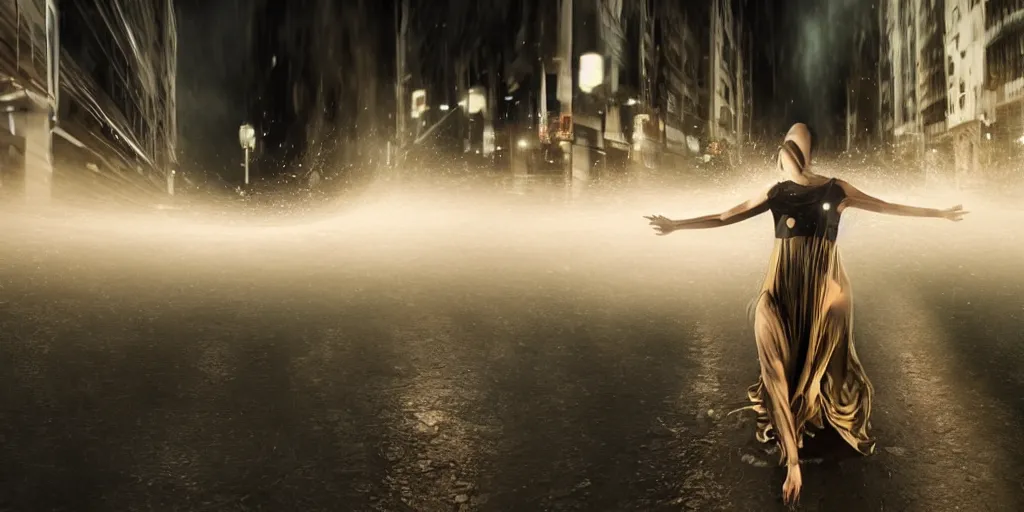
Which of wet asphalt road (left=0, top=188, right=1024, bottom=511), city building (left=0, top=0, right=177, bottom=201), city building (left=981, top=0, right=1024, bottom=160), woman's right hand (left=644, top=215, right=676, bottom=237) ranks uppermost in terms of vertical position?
city building (left=981, top=0, right=1024, bottom=160)

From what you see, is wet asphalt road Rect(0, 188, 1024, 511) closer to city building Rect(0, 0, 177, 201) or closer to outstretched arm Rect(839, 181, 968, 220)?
outstretched arm Rect(839, 181, 968, 220)

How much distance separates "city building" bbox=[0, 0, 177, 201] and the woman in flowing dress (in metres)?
12.2

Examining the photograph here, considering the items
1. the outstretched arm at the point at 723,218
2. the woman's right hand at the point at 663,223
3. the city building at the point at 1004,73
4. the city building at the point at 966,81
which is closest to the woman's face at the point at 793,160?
the outstretched arm at the point at 723,218

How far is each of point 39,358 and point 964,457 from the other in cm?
712

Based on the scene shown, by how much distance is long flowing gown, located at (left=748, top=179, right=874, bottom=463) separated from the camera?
174 inches

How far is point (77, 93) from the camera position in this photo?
59.3 ft

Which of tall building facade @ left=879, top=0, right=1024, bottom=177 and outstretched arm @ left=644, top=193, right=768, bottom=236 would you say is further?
tall building facade @ left=879, top=0, right=1024, bottom=177

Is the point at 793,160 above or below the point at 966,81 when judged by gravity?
Result: below

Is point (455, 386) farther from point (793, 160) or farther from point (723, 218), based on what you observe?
point (793, 160)

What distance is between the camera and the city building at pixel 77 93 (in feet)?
43.2

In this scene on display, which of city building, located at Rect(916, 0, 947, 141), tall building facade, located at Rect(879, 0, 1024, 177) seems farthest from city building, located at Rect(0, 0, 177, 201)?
city building, located at Rect(916, 0, 947, 141)

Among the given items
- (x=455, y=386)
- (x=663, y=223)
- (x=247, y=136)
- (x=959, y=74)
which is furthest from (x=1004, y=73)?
(x=663, y=223)

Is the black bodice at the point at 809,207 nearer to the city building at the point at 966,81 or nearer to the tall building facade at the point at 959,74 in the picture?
the tall building facade at the point at 959,74

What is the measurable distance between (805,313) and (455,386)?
2973mm
